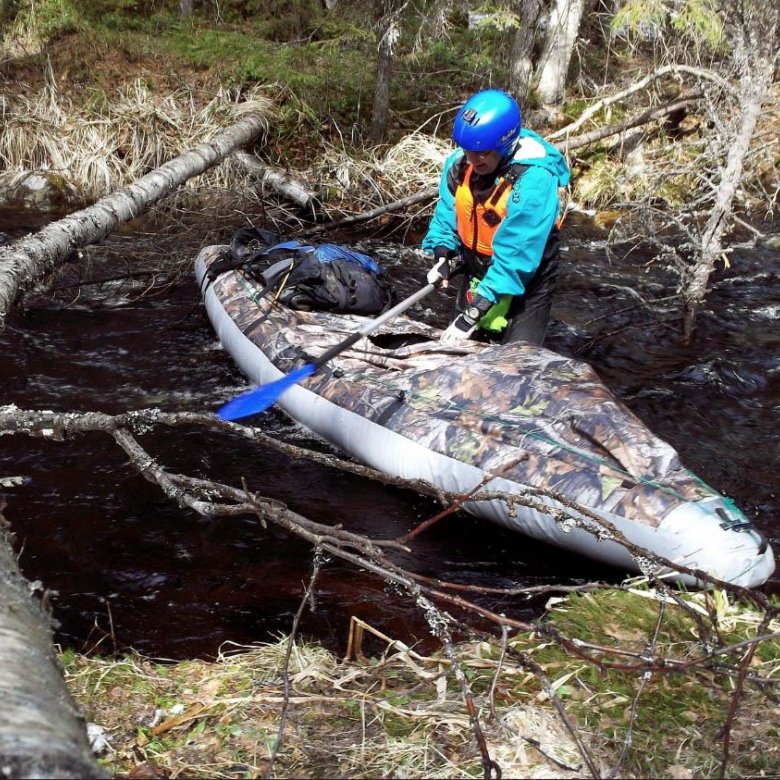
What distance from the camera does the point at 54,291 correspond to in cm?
656

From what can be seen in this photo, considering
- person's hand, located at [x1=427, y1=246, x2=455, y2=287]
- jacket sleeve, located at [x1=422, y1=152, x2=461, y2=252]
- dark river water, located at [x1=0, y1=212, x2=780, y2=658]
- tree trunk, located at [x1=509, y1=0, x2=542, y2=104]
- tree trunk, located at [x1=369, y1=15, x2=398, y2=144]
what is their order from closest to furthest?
1. dark river water, located at [x1=0, y1=212, x2=780, y2=658]
2. person's hand, located at [x1=427, y1=246, x2=455, y2=287]
3. jacket sleeve, located at [x1=422, y1=152, x2=461, y2=252]
4. tree trunk, located at [x1=369, y1=15, x2=398, y2=144]
5. tree trunk, located at [x1=509, y1=0, x2=542, y2=104]

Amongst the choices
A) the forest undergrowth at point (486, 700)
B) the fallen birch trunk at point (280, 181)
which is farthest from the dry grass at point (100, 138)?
the forest undergrowth at point (486, 700)

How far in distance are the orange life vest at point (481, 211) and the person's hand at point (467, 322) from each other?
0.39 metres

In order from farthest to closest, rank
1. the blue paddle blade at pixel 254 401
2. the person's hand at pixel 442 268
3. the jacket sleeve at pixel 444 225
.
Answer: the jacket sleeve at pixel 444 225 < the person's hand at pixel 442 268 < the blue paddle blade at pixel 254 401

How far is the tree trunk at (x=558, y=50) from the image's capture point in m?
9.34

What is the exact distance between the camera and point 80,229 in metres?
4.92

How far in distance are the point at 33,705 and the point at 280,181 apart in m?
7.42

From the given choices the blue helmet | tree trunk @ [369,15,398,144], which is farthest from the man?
tree trunk @ [369,15,398,144]

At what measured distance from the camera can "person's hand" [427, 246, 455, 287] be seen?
5.01m

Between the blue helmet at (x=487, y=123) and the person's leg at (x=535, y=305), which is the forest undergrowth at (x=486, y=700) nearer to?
the person's leg at (x=535, y=305)

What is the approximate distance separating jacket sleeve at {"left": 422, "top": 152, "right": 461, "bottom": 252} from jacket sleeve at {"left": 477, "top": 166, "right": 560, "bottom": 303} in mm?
590

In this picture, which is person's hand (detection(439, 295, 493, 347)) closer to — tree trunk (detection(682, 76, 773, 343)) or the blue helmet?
the blue helmet

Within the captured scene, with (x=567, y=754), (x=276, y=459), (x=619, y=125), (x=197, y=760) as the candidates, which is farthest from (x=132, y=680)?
(x=619, y=125)

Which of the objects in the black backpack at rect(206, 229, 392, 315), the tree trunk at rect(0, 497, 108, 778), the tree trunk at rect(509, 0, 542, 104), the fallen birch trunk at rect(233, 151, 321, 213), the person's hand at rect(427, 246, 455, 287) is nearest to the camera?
the tree trunk at rect(0, 497, 108, 778)
